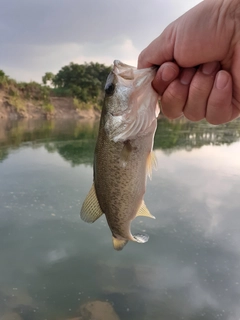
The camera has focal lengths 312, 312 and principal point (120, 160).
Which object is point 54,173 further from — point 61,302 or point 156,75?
point 156,75

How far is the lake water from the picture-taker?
465 cm

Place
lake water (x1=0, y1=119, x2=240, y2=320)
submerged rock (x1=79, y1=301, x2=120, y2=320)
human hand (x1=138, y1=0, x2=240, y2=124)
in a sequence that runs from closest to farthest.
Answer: human hand (x1=138, y1=0, x2=240, y2=124)
submerged rock (x1=79, y1=301, x2=120, y2=320)
lake water (x1=0, y1=119, x2=240, y2=320)

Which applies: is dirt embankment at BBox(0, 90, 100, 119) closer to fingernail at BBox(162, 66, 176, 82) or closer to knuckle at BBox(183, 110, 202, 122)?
knuckle at BBox(183, 110, 202, 122)

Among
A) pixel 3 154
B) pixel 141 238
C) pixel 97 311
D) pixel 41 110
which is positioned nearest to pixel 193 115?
pixel 141 238

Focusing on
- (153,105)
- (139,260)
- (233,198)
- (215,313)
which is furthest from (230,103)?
(233,198)

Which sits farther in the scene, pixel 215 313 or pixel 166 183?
pixel 166 183

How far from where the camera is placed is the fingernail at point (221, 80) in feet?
6.07

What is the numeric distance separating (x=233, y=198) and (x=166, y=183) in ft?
6.53

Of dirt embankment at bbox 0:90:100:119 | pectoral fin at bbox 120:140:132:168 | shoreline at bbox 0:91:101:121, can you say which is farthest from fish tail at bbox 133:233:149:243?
dirt embankment at bbox 0:90:100:119

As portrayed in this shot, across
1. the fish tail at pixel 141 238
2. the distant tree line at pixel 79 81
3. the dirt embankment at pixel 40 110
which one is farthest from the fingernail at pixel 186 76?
the distant tree line at pixel 79 81

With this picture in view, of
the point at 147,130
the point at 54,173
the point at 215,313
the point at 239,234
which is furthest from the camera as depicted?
the point at 54,173

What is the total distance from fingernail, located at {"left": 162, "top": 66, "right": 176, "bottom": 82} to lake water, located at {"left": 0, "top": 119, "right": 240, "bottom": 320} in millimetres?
3701

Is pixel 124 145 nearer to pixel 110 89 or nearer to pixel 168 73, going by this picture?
pixel 110 89

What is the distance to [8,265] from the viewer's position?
5.38m
